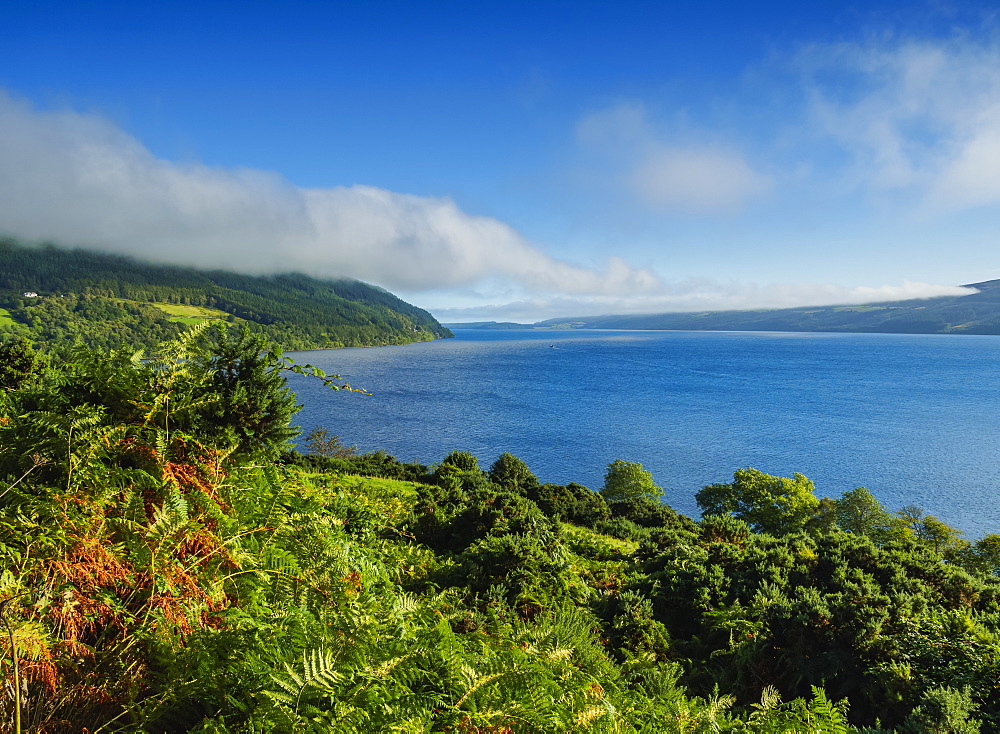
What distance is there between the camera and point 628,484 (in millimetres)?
39500

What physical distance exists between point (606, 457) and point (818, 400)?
6586cm

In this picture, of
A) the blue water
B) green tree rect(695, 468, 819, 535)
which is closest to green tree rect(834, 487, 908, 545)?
green tree rect(695, 468, 819, 535)

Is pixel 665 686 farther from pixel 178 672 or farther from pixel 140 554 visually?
pixel 140 554

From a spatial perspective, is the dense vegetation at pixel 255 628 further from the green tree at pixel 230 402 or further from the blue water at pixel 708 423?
the blue water at pixel 708 423

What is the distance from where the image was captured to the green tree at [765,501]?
1304 inches

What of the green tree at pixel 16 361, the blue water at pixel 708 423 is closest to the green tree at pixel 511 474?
the blue water at pixel 708 423

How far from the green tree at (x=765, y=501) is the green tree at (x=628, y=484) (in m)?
4.37

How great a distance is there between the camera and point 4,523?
2.14 meters

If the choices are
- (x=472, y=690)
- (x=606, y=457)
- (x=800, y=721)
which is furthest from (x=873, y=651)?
(x=606, y=457)

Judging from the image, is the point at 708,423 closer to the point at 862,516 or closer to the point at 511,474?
the point at 862,516

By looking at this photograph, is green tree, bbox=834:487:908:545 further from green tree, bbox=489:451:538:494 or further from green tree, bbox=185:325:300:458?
green tree, bbox=185:325:300:458

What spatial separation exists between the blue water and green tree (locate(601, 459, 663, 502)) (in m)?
8.64

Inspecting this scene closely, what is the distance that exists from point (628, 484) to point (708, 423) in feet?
151

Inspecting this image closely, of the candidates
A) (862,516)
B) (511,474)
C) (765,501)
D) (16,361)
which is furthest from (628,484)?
(16,361)
